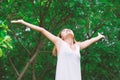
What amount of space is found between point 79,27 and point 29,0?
225 cm

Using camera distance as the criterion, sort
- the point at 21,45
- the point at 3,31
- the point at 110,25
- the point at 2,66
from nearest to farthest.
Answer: the point at 3,31 → the point at 110,25 → the point at 21,45 → the point at 2,66

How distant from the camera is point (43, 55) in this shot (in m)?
12.9

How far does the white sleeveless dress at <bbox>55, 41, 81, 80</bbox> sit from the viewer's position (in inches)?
216

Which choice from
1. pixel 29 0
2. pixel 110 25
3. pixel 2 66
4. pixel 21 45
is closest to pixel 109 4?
pixel 110 25

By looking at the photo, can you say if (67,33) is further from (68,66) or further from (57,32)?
(57,32)

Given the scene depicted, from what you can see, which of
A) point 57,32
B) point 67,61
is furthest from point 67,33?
point 57,32

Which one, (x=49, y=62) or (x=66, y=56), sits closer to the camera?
(x=66, y=56)

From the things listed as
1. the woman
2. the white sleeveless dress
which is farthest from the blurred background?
the white sleeveless dress

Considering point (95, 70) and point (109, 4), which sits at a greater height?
point (109, 4)

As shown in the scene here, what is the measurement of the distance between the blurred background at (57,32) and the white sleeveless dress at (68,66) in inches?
151

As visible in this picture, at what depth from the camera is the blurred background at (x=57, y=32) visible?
33.8ft

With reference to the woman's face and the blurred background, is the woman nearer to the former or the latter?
the woman's face

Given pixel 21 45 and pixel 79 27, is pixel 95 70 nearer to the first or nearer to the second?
pixel 79 27

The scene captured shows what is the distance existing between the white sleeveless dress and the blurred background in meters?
3.84
